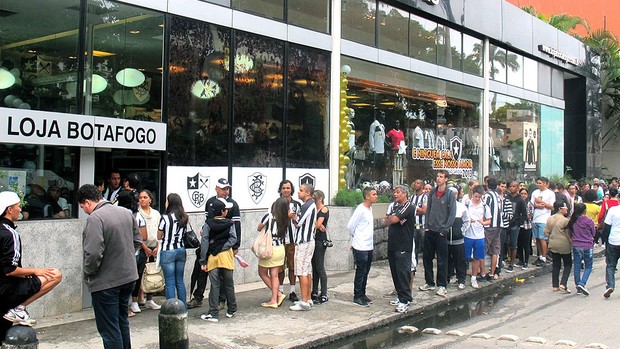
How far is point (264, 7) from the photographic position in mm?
11867

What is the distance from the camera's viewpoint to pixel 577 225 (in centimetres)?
1095

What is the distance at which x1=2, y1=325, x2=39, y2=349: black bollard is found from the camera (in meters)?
4.27

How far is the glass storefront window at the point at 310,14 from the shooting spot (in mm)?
12453

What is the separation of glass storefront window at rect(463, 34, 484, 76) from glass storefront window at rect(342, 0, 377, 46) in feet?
15.6

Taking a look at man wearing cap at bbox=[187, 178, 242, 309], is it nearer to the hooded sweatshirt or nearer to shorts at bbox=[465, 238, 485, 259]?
shorts at bbox=[465, 238, 485, 259]

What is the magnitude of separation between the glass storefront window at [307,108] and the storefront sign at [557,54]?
502 inches

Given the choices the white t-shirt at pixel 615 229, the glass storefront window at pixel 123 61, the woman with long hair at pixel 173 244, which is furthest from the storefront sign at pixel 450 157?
the woman with long hair at pixel 173 244

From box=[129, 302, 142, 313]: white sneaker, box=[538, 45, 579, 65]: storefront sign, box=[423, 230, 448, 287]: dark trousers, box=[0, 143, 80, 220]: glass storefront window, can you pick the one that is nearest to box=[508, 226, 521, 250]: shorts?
box=[423, 230, 448, 287]: dark trousers

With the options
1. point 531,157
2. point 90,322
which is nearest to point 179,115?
point 90,322

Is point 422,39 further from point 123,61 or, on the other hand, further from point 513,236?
point 123,61

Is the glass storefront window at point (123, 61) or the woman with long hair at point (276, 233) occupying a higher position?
the glass storefront window at point (123, 61)

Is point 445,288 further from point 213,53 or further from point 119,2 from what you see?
point 119,2

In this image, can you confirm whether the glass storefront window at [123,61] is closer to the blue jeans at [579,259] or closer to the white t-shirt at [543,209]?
the blue jeans at [579,259]

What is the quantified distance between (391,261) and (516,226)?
199 inches
